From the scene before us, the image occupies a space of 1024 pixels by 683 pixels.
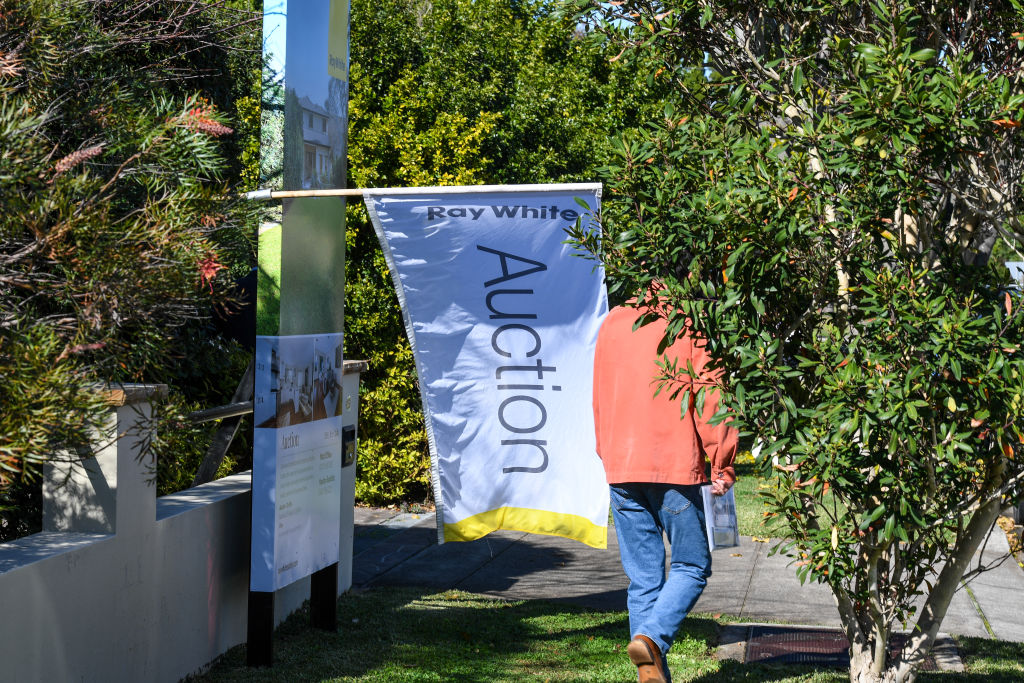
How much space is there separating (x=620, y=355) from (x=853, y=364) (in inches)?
65.5

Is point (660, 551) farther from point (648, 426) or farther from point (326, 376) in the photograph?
point (326, 376)

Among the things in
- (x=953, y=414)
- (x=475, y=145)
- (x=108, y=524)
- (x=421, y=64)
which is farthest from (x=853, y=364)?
(x=421, y=64)

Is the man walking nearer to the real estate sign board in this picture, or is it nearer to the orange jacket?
the orange jacket

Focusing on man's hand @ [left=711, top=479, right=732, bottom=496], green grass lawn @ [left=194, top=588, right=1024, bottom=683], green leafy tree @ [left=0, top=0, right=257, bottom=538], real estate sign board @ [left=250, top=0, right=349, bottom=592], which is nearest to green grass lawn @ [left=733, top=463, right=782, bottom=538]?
green grass lawn @ [left=194, top=588, right=1024, bottom=683]

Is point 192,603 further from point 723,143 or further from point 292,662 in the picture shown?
point 723,143

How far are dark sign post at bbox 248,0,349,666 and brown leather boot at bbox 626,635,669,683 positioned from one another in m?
1.86

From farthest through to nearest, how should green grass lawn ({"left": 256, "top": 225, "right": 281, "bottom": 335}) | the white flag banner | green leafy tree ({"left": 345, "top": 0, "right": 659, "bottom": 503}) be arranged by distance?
1. green leafy tree ({"left": 345, "top": 0, "right": 659, "bottom": 503})
2. the white flag banner
3. green grass lawn ({"left": 256, "top": 225, "right": 281, "bottom": 335})

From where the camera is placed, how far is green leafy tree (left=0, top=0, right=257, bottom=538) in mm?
2729

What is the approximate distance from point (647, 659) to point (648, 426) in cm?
101

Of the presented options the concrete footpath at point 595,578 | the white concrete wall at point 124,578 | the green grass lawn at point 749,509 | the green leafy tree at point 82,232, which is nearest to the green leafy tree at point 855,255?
the green leafy tree at point 82,232

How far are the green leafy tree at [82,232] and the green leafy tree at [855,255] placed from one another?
1421 mm

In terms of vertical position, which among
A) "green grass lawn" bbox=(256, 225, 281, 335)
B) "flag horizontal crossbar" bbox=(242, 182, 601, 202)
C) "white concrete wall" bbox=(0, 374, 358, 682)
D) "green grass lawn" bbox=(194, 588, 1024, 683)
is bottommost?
"green grass lawn" bbox=(194, 588, 1024, 683)

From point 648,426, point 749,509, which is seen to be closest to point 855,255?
point 648,426

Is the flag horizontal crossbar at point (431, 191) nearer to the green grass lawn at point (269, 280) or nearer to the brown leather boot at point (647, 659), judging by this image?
the green grass lawn at point (269, 280)
